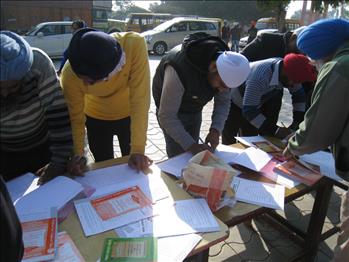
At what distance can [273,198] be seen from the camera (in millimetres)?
1439

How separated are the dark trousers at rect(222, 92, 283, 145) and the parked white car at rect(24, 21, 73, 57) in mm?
8595

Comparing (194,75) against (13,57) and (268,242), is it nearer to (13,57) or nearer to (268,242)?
(13,57)

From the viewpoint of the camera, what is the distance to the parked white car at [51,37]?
9750mm

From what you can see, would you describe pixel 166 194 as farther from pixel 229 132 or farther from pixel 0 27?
pixel 0 27

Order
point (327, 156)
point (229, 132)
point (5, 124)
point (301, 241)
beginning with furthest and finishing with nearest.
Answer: point (229, 132) < point (301, 241) < point (327, 156) < point (5, 124)

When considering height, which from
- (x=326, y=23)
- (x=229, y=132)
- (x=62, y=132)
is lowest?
(x=229, y=132)

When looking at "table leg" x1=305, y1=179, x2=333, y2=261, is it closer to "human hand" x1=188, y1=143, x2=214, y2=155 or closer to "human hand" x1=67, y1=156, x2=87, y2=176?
"human hand" x1=188, y1=143, x2=214, y2=155

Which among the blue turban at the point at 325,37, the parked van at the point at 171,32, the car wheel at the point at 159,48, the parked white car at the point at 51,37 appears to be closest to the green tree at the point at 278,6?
the parked van at the point at 171,32

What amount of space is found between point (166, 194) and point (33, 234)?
525 mm

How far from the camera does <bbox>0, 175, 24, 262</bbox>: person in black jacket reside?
2.03 feet

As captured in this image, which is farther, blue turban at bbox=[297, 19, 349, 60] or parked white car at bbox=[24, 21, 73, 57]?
parked white car at bbox=[24, 21, 73, 57]

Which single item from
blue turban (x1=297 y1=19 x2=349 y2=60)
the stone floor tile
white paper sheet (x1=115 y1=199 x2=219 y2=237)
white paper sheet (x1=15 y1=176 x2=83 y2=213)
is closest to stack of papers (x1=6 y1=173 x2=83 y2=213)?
white paper sheet (x1=15 y1=176 x2=83 y2=213)

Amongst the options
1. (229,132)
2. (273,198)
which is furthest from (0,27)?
(273,198)

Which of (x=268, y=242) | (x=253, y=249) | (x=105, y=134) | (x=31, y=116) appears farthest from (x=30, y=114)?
(x=268, y=242)
